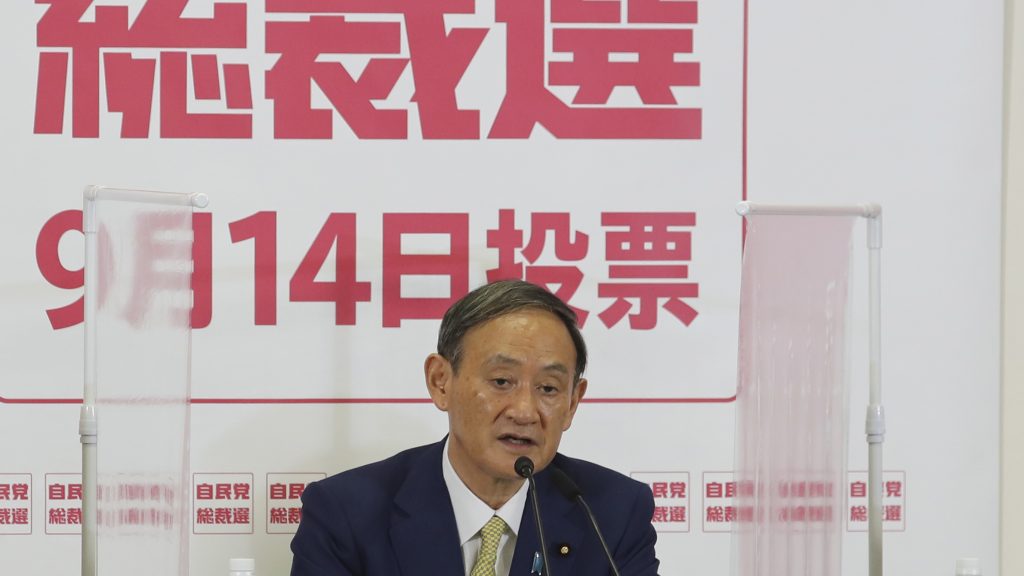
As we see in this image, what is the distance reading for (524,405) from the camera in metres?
2.27

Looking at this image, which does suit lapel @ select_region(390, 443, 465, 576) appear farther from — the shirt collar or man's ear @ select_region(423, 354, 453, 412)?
man's ear @ select_region(423, 354, 453, 412)

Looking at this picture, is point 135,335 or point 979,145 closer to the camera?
point 135,335

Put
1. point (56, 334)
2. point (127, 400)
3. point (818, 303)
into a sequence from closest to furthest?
point (127, 400)
point (818, 303)
point (56, 334)

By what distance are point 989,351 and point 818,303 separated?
0.63 metres

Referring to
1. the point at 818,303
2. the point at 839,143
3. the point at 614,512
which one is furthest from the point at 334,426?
the point at 839,143

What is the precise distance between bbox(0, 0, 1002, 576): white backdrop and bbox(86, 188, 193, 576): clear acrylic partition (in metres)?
0.29

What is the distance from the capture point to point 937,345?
291 cm

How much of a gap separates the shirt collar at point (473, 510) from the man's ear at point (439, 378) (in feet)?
0.48

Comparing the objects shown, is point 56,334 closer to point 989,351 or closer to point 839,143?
point 839,143

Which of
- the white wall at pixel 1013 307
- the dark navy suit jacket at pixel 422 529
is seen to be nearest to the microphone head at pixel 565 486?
the dark navy suit jacket at pixel 422 529

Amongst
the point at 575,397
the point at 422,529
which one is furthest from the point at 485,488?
the point at 575,397

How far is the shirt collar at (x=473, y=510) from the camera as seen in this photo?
2.39 m

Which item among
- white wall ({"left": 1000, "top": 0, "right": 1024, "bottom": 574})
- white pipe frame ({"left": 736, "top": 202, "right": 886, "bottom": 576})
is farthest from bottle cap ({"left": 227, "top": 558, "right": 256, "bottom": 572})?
white wall ({"left": 1000, "top": 0, "right": 1024, "bottom": 574})

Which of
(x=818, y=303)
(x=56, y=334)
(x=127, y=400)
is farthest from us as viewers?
(x=56, y=334)
